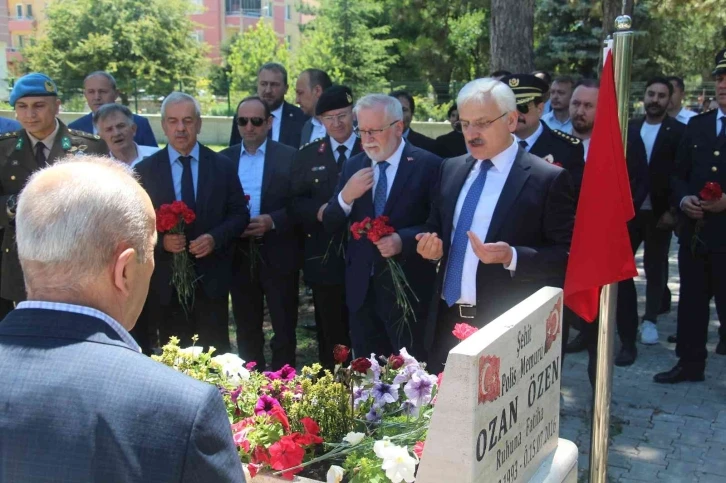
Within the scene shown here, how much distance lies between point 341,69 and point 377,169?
2973 centimetres

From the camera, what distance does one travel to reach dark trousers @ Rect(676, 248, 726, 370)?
5754 millimetres

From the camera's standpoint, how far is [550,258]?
12.1 ft

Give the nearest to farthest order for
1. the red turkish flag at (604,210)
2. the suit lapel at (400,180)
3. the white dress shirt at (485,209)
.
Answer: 1. the red turkish flag at (604,210)
2. the white dress shirt at (485,209)
3. the suit lapel at (400,180)

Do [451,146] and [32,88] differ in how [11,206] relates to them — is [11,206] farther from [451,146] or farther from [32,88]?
[451,146]

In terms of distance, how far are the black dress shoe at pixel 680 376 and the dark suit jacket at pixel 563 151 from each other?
6.59ft

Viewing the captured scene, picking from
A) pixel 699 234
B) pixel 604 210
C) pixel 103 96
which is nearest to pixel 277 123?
pixel 103 96

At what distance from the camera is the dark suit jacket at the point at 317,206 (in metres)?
5.43

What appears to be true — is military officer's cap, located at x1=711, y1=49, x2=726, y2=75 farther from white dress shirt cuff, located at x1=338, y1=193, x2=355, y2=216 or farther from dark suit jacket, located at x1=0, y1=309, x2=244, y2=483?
dark suit jacket, located at x1=0, y1=309, x2=244, y2=483

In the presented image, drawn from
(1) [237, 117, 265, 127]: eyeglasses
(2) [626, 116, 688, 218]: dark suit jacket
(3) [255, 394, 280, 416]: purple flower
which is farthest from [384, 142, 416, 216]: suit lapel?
(2) [626, 116, 688, 218]: dark suit jacket

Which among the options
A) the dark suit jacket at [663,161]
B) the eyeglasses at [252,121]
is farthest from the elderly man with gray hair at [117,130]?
the dark suit jacket at [663,161]

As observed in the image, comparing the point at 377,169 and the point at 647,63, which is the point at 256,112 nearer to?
the point at 377,169

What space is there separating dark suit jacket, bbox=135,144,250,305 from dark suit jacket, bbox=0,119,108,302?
0.57m

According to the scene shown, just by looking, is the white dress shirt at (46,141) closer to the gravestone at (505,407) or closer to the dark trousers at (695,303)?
the gravestone at (505,407)

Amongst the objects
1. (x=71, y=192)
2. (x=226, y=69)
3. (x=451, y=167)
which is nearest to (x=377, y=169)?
(x=451, y=167)
